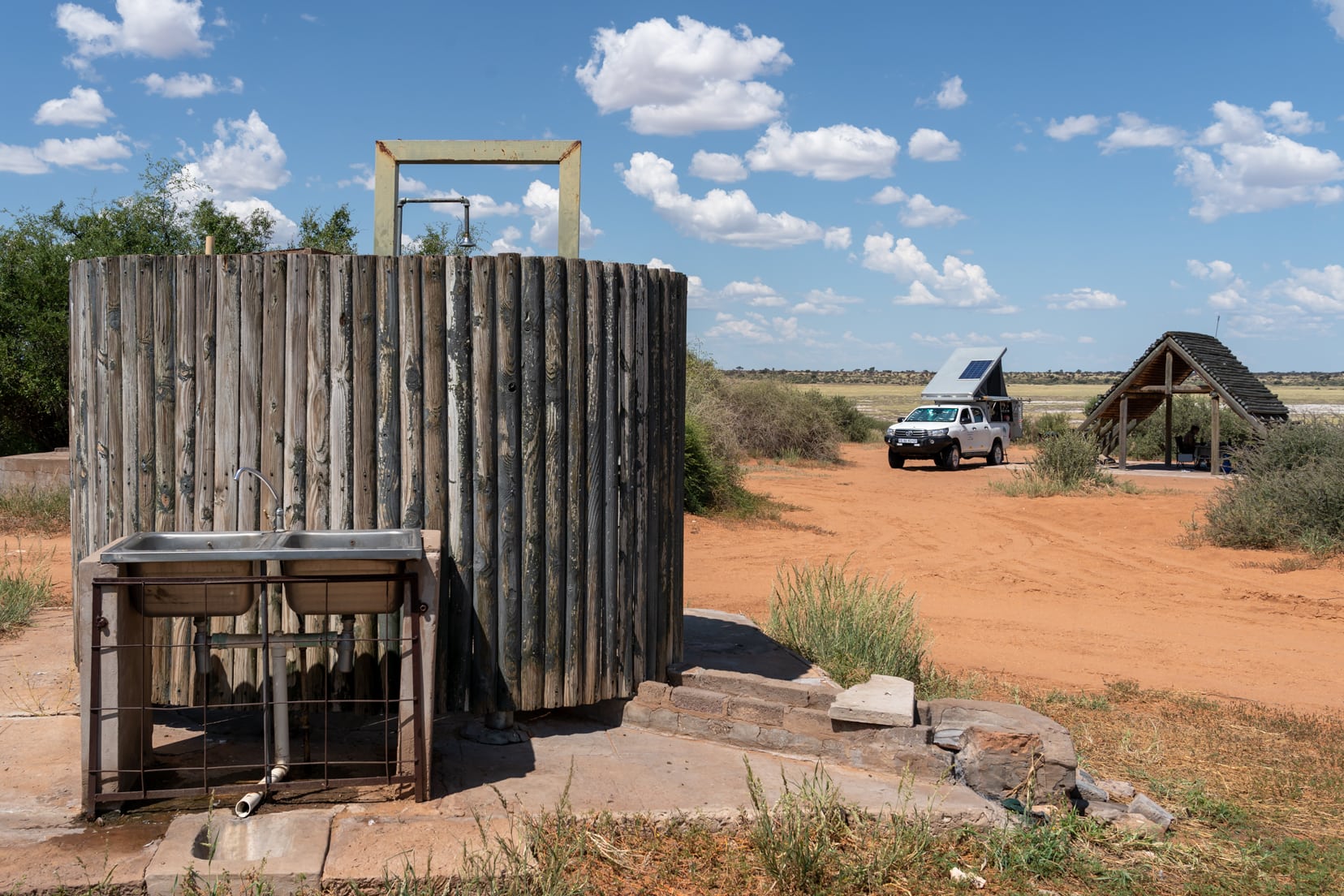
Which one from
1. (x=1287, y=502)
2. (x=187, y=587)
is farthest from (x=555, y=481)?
(x=1287, y=502)

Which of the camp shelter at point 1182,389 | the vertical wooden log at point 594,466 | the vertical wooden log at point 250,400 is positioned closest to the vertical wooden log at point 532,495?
the vertical wooden log at point 594,466

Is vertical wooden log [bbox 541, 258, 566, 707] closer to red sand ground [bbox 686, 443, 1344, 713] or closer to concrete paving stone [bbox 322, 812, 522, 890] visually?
concrete paving stone [bbox 322, 812, 522, 890]

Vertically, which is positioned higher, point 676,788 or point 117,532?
point 117,532

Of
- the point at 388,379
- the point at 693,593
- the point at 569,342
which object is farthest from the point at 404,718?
the point at 693,593

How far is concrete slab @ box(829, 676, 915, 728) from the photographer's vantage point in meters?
5.59

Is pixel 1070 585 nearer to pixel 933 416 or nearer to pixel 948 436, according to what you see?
pixel 948 436

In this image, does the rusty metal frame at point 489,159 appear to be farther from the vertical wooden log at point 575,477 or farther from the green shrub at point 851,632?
the green shrub at point 851,632

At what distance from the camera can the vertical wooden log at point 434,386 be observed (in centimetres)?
547

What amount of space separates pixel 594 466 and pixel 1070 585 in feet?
31.3

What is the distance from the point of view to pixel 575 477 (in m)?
5.76

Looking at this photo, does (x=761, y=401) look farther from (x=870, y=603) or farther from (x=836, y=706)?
(x=836, y=706)

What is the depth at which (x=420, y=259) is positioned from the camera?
5.53 meters

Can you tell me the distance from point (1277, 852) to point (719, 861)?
282cm

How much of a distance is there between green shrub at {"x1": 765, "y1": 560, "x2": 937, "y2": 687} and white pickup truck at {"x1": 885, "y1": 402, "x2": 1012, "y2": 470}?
20.7 meters
